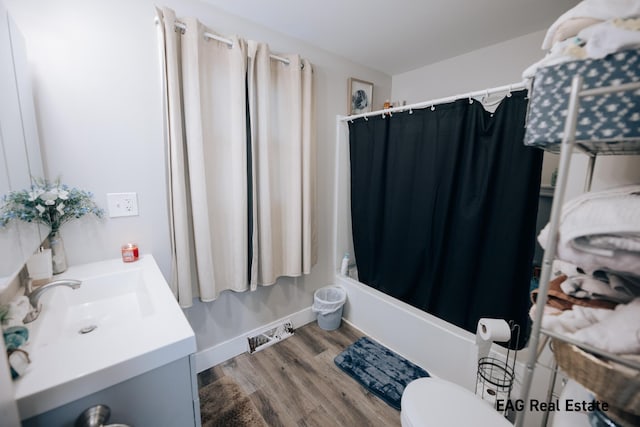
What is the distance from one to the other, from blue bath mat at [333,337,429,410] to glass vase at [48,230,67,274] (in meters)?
1.73

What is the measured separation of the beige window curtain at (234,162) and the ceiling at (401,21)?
0.21 meters

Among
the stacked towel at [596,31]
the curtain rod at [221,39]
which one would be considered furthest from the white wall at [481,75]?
the curtain rod at [221,39]

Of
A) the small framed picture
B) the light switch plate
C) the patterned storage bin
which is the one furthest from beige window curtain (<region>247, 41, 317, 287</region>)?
the patterned storage bin

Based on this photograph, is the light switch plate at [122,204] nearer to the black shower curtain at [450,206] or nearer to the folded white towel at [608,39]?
the black shower curtain at [450,206]

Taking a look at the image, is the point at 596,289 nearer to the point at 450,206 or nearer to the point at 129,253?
the point at 450,206

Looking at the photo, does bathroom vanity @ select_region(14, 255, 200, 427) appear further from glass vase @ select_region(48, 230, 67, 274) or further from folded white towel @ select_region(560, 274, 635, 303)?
folded white towel @ select_region(560, 274, 635, 303)

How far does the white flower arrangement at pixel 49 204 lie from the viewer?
0.82m

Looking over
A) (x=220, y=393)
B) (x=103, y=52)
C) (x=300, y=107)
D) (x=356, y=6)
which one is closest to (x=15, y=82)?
(x=103, y=52)

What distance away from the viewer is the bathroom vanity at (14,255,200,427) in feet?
1.85

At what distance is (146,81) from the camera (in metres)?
1.37

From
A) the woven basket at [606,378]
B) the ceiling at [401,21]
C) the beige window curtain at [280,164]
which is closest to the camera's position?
the woven basket at [606,378]

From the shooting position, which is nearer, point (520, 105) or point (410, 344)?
point (520, 105)

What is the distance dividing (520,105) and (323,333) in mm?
2143

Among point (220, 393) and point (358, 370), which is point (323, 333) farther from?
point (220, 393)
